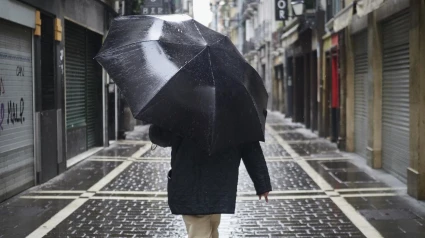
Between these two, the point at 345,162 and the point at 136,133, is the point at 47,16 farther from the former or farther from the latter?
the point at 136,133

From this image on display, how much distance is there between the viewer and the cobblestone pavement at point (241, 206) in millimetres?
6879

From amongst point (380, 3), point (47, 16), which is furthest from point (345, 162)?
point (47, 16)

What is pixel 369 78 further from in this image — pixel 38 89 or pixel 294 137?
pixel 294 137

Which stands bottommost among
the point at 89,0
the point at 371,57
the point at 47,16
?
the point at 371,57

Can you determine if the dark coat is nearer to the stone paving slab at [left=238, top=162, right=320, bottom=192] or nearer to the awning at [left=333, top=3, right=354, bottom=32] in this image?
the stone paving slab at [left=238, top=162, right=320, bottom=192]

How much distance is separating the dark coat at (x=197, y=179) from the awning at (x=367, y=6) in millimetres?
7256

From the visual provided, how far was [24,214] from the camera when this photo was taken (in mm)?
7809

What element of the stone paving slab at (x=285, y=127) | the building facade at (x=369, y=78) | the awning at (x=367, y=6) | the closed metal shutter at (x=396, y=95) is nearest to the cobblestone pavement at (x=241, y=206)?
the closed metal shutter at (x=396, y=95)

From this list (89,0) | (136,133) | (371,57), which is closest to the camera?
(371,57)

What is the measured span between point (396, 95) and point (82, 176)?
6.13 m

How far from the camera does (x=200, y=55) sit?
157 inches

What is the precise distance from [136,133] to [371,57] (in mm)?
11418

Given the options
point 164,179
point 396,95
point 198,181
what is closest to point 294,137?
point 396,95

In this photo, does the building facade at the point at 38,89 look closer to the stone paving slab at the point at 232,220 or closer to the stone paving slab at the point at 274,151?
the stone paving slab at the point at 232,220
